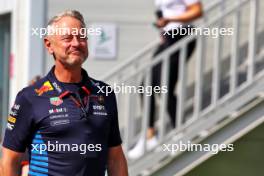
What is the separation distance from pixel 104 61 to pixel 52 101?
15.0 feet

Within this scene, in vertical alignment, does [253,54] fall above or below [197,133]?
above

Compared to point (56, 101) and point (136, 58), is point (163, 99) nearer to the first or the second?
point (136, 58)

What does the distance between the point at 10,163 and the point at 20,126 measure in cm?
18

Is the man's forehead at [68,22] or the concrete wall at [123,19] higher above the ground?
the man's forehead at [68,22]

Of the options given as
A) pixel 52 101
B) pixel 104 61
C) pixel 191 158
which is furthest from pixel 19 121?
pixel 104 61

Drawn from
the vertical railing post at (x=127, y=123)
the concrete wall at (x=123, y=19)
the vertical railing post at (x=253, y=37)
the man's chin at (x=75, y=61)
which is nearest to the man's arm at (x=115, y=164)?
the man's chin at (x=75, y=61)

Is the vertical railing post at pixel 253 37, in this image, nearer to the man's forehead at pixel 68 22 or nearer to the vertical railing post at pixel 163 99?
the vertical railing post at pixel 163 99

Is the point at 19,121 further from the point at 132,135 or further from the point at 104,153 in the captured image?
the point at 132,135

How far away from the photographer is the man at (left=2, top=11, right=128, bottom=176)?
412 cm

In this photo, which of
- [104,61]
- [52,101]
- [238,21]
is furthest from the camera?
[104,61]

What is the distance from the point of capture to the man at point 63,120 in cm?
412

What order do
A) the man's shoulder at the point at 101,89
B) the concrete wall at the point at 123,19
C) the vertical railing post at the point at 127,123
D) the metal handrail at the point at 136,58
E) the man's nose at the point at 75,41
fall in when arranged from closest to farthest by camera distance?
1. the man's nose at the point at 75,41
2. the man's shoulder at the point at 101,89
3. the vertical railing post at the point at 127,123
4. the metal handrail at the point at 136,58
5. the concrete wall at the point at 123,19

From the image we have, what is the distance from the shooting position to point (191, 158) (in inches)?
296

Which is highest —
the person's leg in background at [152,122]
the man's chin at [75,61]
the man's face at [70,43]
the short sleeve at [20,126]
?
the man's face at [70,43]
